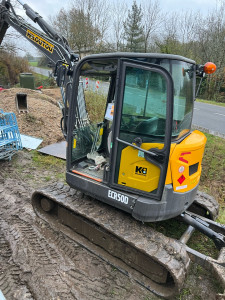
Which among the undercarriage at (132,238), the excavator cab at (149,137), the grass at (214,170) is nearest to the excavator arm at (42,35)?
the excavator cab at (149,137)

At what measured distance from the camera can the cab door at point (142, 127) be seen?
8.00 feet

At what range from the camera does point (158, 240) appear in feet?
8.76

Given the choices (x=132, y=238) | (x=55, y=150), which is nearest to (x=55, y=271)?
(x=132, y=238)

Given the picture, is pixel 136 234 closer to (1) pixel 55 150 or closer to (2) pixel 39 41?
(2) pixel 39 41

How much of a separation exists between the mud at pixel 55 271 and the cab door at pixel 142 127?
1.06 meters

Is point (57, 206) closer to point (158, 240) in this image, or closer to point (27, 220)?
point (27, 220)

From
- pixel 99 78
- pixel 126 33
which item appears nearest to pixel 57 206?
pixel 99 78

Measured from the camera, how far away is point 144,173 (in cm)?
269

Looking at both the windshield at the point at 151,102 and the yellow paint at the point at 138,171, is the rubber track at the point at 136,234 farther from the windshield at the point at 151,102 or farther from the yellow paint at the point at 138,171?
the windshield at the point at 151,102

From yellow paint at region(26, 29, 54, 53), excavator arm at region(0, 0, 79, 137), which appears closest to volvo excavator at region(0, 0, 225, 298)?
excavator arm at region(0, 0, 79, 137)

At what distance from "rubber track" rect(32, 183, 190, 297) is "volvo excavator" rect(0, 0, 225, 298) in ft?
0.03

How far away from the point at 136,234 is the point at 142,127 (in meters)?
1.22

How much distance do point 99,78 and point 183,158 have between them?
70.4 inches

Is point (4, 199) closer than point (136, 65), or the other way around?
point (136, 65)
